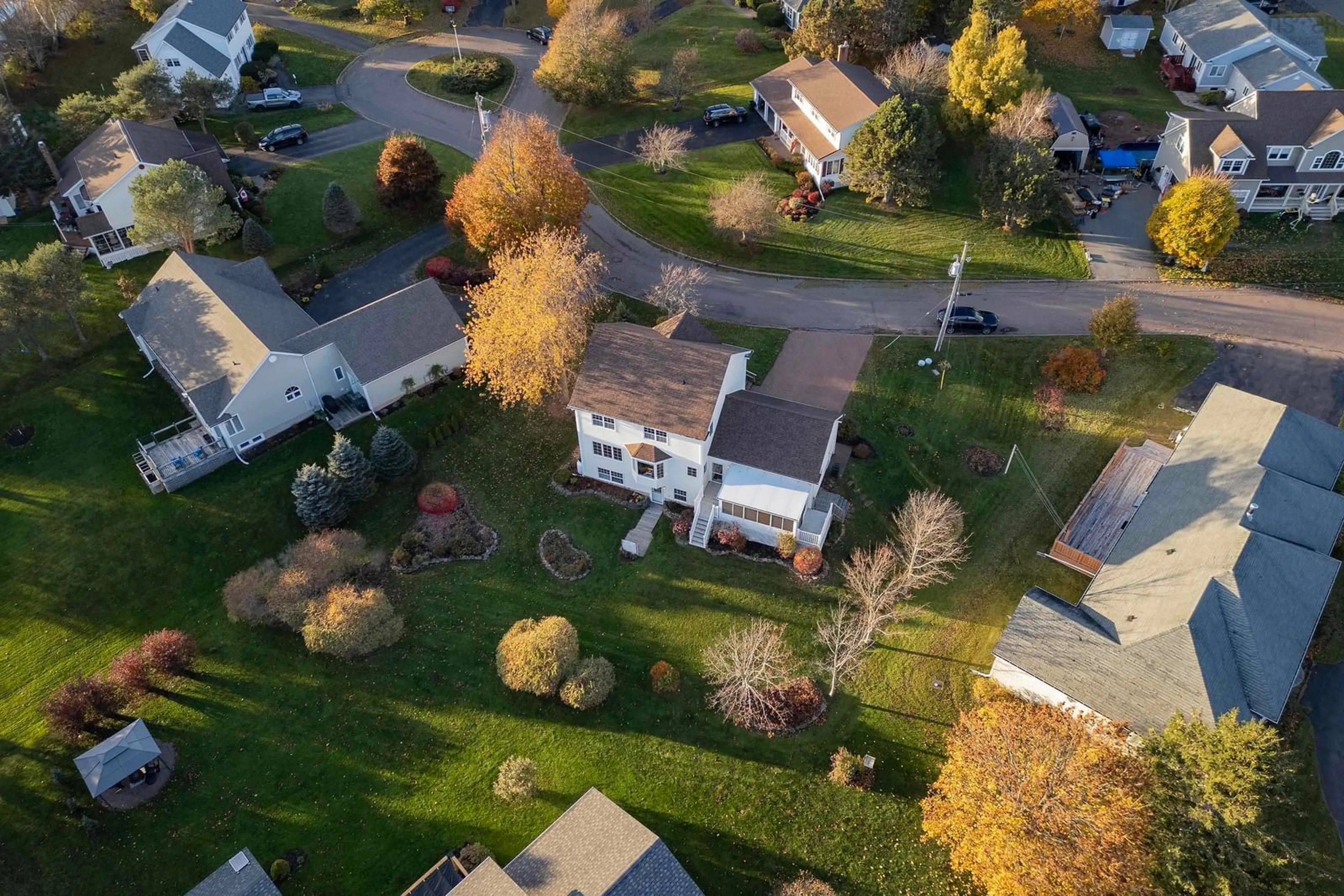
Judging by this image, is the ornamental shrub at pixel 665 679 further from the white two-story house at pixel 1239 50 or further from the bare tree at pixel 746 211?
the white two-story house at pixel 1239 50

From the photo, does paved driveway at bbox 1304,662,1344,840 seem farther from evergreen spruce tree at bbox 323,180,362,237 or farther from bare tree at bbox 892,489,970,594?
evergreen spruce tree at bbox 323,180,362,237

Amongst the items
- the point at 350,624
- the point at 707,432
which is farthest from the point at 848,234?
the point at 350,624

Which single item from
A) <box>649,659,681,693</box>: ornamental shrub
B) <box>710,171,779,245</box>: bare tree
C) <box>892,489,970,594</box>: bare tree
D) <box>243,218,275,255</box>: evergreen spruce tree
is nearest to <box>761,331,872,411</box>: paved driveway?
<box>710,171,779,245</box>: bare tree

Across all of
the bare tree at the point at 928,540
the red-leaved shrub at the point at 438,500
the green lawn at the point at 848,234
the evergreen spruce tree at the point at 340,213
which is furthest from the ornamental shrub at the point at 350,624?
the green lawn at the point at 848,234

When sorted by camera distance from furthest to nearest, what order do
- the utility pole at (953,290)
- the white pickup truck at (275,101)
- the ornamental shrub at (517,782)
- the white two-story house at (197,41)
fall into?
the white pickup truck at (275,101) < the white two-story house at (197,41) < the utility pole at (953,290) < the ornamental shrub at (517,782)

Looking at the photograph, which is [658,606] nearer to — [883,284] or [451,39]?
[883,284]

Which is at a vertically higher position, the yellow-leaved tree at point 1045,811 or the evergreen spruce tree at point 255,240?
the evergreen spruce tree at point 255,240

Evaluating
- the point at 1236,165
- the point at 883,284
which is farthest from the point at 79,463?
the point at 1236,165
